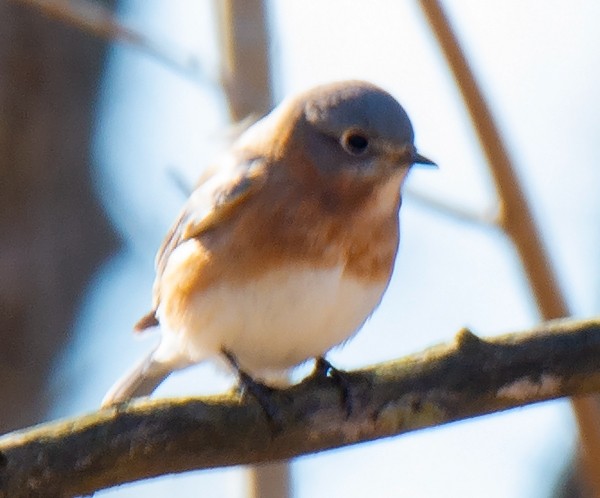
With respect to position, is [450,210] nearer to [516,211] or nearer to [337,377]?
[516,211]

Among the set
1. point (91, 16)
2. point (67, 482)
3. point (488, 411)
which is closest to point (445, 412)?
point (488, 411)

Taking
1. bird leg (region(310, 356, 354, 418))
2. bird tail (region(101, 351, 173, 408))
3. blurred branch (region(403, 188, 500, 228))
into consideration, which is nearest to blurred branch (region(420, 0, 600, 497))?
blurred branch (region(403, 188, 500, 228))

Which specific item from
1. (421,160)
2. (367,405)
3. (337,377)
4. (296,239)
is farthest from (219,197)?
(367,405)

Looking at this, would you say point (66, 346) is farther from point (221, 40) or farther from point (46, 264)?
point (221, 40)

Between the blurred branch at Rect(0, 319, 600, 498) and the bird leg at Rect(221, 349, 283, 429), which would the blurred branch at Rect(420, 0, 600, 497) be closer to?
the blurred branch at Rect(0, 319, 600, 498)

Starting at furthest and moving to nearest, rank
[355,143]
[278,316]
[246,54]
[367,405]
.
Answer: [246,54], [355,143], [278,316], [367,405]

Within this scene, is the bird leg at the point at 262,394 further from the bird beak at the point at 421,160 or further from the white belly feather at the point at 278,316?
the bird beak at the point at 421,160

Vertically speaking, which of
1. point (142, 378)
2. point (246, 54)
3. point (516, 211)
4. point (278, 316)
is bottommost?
point (142, 378)

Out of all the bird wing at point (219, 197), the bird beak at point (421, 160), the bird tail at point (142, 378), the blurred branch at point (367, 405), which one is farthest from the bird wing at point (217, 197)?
the blurred branch at point (367, 405)
